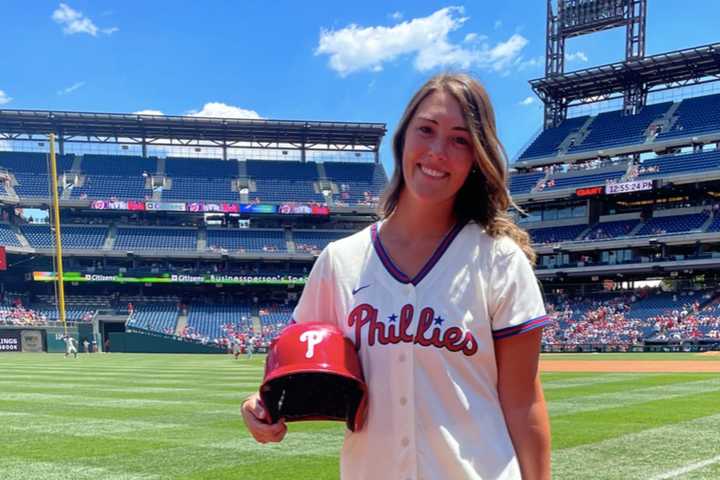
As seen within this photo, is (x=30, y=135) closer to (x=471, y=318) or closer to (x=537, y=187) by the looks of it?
(x=537, y=187)

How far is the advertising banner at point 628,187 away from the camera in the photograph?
43150mm

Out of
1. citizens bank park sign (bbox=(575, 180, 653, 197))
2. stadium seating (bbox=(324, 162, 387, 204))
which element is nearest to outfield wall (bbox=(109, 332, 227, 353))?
stadium seating (bbox=(324, 162, 387, 204))

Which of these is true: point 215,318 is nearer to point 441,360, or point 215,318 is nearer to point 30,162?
point 30,162

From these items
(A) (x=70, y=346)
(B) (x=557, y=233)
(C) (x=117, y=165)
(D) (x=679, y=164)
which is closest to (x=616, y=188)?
(D) (x=679, y=164)

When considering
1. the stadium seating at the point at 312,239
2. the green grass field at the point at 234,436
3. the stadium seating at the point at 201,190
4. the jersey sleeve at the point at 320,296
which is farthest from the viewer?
the stadium seating at the point at 201,190

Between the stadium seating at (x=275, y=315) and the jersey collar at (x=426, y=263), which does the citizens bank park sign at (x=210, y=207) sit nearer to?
the stadium seating at (x=275, y=315)

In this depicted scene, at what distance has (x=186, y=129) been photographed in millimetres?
55625

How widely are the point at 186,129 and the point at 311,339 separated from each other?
5679 cm

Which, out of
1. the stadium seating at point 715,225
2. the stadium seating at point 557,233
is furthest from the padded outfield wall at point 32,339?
the stadium seating at point 715,225

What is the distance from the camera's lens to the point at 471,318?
5.74 feet

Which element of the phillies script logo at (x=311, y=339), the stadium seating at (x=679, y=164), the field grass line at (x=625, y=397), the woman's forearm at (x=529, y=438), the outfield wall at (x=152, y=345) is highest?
the stadium seating at (x=679, y=164)

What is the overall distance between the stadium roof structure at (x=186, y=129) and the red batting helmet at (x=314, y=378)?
178 ft

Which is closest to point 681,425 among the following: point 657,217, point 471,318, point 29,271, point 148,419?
point 148,419

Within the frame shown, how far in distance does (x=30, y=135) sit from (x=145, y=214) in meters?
11.8
